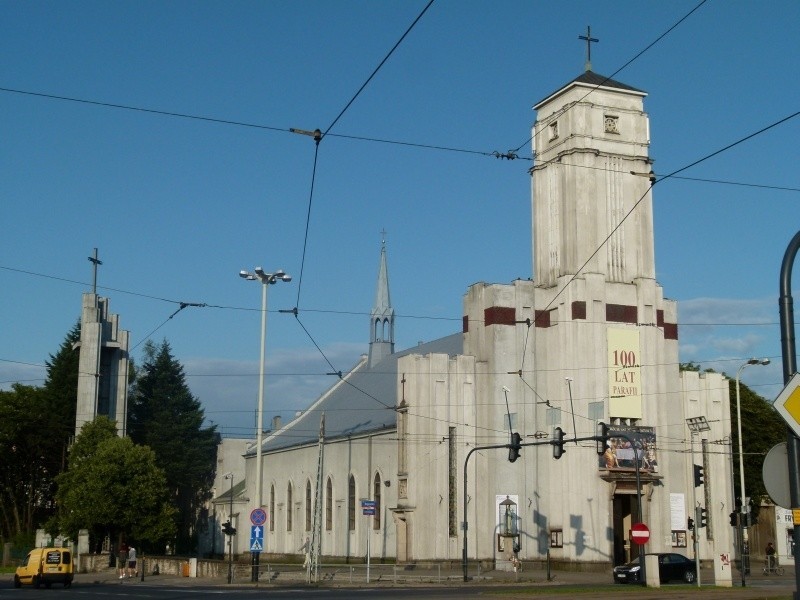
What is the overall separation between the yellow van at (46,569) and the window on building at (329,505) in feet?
106

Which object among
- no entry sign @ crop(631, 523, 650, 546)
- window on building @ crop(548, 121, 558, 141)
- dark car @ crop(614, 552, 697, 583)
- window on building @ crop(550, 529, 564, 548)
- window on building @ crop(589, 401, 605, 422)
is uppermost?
window on building @ crop(548, 121, 558, 141)

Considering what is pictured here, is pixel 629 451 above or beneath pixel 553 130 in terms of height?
beneath

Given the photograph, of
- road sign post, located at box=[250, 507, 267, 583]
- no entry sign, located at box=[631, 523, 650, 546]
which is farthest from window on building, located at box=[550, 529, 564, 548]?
no entry sign, located at box=[631, 523, 650, 546]

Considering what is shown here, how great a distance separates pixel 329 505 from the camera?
73312 millimetres

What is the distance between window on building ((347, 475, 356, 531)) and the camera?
6988 centimetres

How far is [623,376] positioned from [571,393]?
319 cm

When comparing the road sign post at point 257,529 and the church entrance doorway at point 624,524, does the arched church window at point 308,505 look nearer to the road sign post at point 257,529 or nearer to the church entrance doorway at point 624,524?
the church entrance doorway at point 624,524

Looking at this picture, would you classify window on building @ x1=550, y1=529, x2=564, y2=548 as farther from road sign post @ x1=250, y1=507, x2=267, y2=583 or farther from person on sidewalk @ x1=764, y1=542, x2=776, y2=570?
road sign post @ x1=250, y1=507, x2=267, y2=583

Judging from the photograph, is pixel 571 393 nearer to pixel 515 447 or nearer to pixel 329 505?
pixel 515 447

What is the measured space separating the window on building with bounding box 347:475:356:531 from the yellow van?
29771 millimetres

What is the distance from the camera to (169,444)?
9312 centimetres

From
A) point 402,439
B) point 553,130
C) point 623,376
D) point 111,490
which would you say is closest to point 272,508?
point 111,490

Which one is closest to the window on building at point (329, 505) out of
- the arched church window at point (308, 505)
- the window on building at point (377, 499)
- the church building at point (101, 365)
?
the arched church window at point (308, 505)

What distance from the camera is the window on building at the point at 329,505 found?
240 feet
